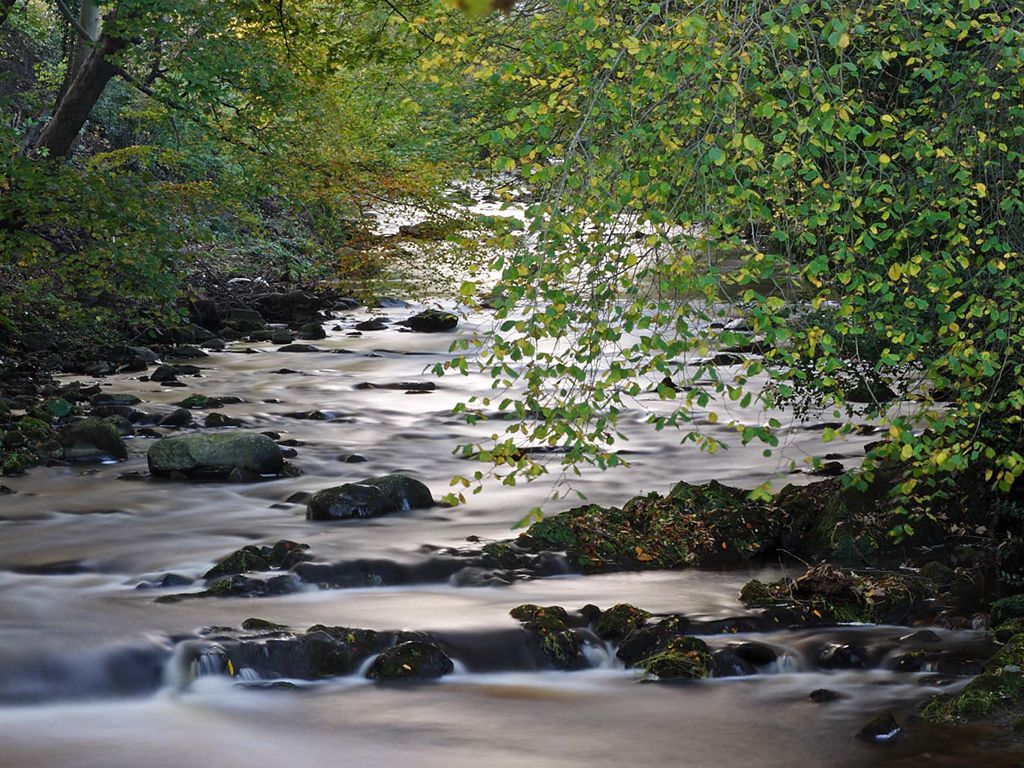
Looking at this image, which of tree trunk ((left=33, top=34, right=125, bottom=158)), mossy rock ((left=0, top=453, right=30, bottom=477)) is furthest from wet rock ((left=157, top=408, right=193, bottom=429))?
tree trunk ((left=33, top=34, right=125, bottom=158))

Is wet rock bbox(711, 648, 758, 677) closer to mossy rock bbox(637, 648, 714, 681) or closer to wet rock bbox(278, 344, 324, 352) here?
mossy rock bbox(637, 648, 714, 681)

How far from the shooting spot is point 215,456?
546 inches

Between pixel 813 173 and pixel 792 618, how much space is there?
14.7ft

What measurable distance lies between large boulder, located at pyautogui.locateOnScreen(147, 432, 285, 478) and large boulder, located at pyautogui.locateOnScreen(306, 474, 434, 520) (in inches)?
71.4

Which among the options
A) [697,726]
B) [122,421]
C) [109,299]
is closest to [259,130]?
[122,421]

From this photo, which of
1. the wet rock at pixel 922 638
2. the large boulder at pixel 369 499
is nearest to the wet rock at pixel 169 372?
the large boulder at pixel 369 499

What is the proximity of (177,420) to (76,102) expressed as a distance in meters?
4.37

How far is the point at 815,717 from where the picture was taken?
24.4ft

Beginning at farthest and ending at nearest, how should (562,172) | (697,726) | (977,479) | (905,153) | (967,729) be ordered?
(977,479) < (697,726) < (967,729) < (905,153) < (562,172)

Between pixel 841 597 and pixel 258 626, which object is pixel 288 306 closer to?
pixel 258 626

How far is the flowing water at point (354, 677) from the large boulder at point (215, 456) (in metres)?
0.28

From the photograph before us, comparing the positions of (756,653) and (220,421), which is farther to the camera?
(220,421)

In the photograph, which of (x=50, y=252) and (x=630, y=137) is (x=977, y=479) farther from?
(x=50, y=252)

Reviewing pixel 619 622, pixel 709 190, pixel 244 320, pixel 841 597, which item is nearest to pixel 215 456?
pixel 619 622
